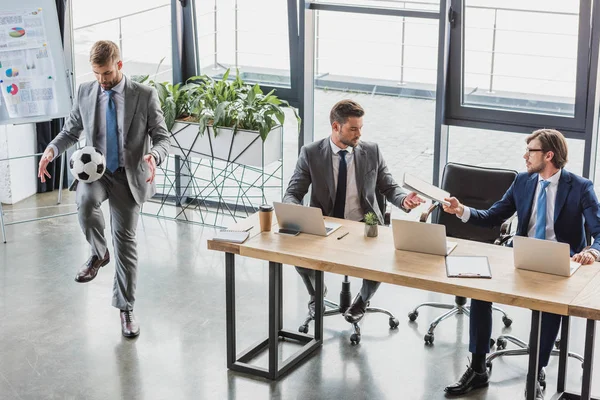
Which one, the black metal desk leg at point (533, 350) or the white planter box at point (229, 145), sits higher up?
the white planter box at point (229, 145)

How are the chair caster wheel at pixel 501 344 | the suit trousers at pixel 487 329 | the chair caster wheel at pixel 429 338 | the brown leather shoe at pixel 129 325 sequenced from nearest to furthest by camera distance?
the suit trousers at pixel 487 329
the chair caster wheel at pixel 501 344
the chair caster wheel at pixel 429 338
the brown leather shoe at pixel 129 325

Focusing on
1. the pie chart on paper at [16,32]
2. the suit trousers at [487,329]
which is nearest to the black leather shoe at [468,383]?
the suit trousers at [487,329]

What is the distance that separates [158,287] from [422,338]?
1874mm

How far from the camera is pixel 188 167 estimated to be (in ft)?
24.5

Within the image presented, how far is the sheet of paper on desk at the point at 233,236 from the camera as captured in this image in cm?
449

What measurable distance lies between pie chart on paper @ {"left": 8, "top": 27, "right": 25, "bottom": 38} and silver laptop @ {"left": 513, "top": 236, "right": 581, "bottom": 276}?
453 cm

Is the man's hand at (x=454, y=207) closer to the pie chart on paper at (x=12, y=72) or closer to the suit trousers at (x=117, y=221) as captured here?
the suit trousers at (x=117, y=221)

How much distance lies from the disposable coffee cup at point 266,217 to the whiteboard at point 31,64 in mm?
3148

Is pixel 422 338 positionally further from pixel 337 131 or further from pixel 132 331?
pixel 132 331

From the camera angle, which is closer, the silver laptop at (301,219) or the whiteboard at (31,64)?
the silver laptop at (301,219)

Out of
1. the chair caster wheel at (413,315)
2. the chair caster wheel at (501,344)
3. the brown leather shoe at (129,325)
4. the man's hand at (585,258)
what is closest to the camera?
the man's hand at (585,258)

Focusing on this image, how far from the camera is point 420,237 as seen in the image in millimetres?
4324

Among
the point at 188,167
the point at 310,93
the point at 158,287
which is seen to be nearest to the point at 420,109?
the point at 310,93

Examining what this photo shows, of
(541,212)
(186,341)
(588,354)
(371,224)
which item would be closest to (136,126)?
(186,341)
